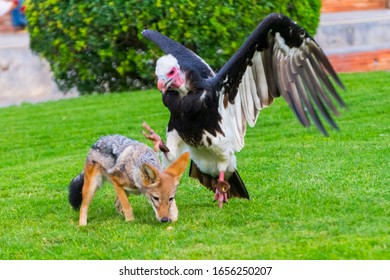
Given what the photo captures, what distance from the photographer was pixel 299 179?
8648 mm

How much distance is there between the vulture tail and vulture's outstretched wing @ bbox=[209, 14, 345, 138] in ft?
1.24

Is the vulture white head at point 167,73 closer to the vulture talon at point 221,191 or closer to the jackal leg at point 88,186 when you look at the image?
the jackal leg at point 88,186

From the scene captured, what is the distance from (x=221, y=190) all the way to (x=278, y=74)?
1.06m

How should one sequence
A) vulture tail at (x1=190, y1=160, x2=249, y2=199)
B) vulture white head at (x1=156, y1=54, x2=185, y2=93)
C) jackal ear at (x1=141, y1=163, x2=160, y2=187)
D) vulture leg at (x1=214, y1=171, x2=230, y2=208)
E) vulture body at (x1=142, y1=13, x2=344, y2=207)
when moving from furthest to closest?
1. vulture tail at (x1=190, y1=160, x2=249, y2=199)
2. vulture leg at (x1=214, y1=171, x2=230, y2=208)
3. vulture body at (x1=142, y1=13, x2=344, y2=207)
4. vulture white head at (x1=156, y1=54, x2=185, y2=93)
5. jackal ear at (x1=141, y1=163, x2=160, y2=187)

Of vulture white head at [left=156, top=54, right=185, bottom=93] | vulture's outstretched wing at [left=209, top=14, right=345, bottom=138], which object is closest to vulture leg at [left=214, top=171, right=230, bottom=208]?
vulture's outstretched wing at [left=209, top=14, right=345, bottom=138]

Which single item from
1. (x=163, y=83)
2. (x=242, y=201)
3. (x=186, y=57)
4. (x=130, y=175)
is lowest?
(x=242, y=201)

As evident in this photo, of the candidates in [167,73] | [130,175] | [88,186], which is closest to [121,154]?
[130,175]

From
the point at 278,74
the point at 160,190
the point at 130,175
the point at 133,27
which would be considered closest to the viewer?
the point at 160,190

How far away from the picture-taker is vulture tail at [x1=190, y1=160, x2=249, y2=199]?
26.7 ft

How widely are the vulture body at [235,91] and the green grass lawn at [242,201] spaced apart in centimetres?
45

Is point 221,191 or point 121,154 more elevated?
point 121,154

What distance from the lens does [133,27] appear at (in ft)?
45.0

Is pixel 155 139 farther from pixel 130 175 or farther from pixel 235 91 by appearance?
pixel 235 91

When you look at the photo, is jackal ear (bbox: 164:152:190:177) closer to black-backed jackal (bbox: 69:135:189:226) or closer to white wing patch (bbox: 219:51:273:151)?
black-backed jackal (bbox: 69:135:189:226)
